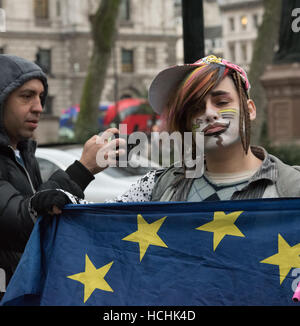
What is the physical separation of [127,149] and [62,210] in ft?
1.43

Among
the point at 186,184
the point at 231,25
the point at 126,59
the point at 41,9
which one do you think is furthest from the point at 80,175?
the point at 231,25

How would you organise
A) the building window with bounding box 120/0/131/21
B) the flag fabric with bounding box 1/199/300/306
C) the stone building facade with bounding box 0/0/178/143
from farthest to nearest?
the building window with bounding box 120/0/131/21
the stone building facade with bounding box 0/0/178/143
the flag fabric with bounding box 1/199/300/306

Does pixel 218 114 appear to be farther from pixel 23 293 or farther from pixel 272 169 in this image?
pixel 23 293

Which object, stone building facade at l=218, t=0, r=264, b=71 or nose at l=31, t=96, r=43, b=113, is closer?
nose at l=31, t=96, r=43, b=113

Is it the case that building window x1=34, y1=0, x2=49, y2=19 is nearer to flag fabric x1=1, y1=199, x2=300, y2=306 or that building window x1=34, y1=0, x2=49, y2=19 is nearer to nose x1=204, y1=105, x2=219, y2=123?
flag fabric x1=1, y1=199, x2=300, y2=306

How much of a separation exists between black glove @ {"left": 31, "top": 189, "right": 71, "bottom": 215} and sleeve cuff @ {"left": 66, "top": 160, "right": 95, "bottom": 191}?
26 cm

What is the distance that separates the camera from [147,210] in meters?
3.46

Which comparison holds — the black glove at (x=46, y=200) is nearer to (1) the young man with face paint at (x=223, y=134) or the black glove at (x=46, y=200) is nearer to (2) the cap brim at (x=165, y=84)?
(1) the young man with face paint at (x=223, y=134)

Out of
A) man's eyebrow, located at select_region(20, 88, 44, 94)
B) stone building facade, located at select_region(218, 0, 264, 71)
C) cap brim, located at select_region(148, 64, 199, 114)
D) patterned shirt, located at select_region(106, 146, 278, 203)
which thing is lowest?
stone building facade, located at select_region(218, 0, 264, 71)

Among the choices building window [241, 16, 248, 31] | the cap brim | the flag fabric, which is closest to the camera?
the flag fabric

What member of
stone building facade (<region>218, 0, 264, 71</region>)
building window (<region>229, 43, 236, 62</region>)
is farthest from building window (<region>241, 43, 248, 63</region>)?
building window (<region>229, 43, 236, 62</region>)

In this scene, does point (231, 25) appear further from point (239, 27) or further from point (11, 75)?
point (11, 75)

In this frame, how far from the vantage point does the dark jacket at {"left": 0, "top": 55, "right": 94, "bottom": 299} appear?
11.6 ft
